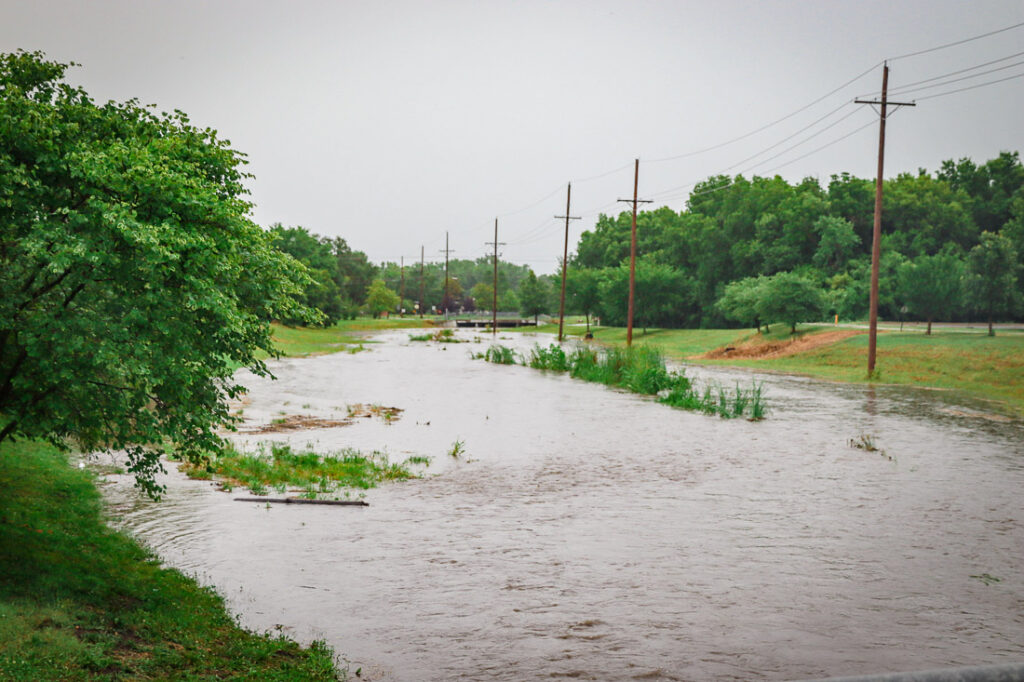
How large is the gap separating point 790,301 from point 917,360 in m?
16.8

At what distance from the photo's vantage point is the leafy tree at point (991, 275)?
49594 millimetres

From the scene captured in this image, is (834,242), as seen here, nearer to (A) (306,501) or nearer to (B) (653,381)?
(B) (653,381)

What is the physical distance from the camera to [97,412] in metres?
8.47

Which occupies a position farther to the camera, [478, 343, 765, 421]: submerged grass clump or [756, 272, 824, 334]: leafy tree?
[756, 272, 824, 334]: leafy tree

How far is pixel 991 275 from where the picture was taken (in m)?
50.0

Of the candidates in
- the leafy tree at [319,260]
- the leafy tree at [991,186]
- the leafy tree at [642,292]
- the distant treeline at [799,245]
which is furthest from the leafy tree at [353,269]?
the leafy tree at [991,186]

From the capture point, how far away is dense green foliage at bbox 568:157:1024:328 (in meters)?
73.9

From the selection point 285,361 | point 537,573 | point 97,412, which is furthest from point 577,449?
point 285,361

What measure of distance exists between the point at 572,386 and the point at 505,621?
27.0 meters

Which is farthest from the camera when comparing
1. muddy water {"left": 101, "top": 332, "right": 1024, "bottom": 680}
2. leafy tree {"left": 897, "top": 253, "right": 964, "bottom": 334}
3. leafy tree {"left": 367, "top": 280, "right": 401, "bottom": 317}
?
leafy tree {"left": 367, "top": 280, "right": 401, "bottom": 317}

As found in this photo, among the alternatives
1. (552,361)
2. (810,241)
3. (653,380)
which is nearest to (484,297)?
(810,241)

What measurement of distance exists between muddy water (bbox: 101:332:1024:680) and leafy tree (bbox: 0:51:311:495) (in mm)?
2714

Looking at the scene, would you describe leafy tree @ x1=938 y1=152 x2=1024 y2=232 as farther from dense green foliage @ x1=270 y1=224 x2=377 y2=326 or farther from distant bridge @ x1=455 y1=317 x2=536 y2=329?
dense green foliage @ x1=270 y1=224 x2=377 y2=326

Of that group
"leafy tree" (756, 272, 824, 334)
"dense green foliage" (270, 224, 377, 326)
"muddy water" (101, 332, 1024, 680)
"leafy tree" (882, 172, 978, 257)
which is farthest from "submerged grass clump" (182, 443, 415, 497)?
"leafy tree" (882, 172, 978, 257)
